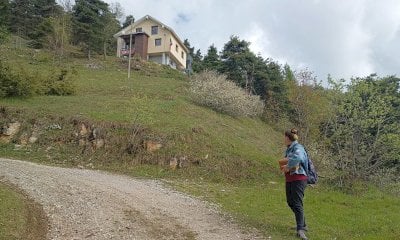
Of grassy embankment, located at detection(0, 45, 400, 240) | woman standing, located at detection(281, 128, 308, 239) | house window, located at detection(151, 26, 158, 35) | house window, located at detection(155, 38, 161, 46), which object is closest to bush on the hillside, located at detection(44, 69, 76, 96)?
grassy embankment, located at detection(0, 45, 400, 240)

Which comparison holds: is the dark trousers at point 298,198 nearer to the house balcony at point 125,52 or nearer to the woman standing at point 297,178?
the woman standing at point 297,178

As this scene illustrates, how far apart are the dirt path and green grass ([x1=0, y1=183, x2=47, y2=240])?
25 centimetres

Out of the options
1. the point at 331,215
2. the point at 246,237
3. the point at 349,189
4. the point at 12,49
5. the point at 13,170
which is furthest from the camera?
the point at 12,49

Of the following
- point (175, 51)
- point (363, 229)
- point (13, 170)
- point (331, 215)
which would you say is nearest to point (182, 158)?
point (13, 170)

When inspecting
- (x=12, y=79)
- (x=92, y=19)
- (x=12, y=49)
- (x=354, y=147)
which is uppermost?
(x=92, y=19)

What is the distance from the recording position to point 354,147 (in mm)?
17844

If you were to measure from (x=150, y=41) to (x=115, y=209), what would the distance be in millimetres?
51434

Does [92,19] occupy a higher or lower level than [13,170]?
higher

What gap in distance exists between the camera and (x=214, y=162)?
739 inches

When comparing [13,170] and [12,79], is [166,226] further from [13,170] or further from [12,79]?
[12,79]

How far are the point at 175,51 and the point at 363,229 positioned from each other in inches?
2093

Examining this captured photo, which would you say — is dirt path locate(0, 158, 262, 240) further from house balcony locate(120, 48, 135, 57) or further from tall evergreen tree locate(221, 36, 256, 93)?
house balcony locate(120, 48, 135, 57)

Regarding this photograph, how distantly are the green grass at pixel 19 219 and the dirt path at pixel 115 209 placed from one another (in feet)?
A: 0.82

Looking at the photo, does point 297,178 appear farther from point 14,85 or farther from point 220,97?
point 220,97
